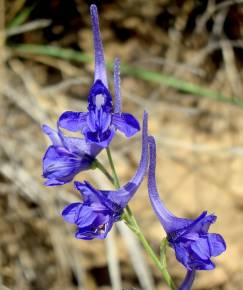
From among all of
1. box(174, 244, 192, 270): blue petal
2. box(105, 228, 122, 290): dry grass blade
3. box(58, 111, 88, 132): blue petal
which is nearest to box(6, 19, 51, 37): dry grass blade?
box(105, 228, 122, 290): dry grass blade

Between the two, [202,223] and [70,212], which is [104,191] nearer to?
[70,212]

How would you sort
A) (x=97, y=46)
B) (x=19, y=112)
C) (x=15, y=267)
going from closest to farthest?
(x=97, y=46) → (x=15, y=267) → (x=19, y=112)

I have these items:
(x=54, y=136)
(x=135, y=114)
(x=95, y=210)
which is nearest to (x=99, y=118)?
(x=54, y=136)

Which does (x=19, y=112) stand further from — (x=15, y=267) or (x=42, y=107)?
(x=15, y=267)

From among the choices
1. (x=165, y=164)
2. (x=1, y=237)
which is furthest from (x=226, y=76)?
(x=1, y=237)

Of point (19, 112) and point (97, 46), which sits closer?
point (97, 46)

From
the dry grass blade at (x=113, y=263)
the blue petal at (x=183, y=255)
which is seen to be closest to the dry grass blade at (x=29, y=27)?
the dry grass blade at (x=113, y=263)

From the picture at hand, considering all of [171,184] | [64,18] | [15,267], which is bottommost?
[15,267]
